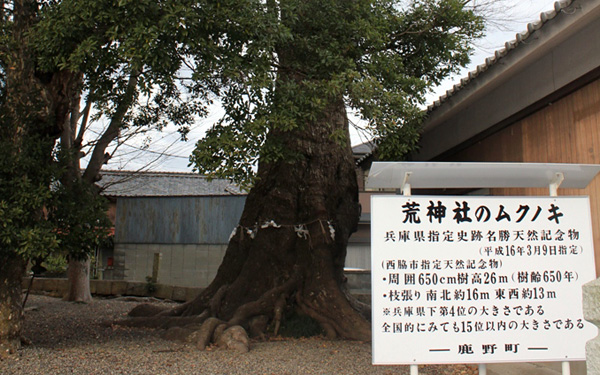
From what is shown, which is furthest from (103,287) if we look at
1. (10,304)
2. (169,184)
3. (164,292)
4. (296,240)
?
(169,184)

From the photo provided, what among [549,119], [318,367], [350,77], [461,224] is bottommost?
[318,367]

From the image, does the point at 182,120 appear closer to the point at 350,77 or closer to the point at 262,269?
the point at 262,269

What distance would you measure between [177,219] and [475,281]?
1803 centimetres

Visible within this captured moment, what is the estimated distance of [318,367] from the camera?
7.60 metres

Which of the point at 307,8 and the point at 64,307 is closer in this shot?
the point at 307,8

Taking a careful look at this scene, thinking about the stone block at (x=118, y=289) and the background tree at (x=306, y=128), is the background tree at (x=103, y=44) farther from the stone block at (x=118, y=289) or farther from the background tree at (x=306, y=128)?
the stone block at (x=118, y=289)

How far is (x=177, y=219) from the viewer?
2127 cm

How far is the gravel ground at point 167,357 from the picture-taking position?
730 centimetres

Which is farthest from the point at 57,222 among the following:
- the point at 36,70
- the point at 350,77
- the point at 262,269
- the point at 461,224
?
the point at 461,224

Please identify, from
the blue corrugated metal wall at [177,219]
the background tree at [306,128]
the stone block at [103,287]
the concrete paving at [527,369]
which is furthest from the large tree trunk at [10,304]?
the blue corrugated metal wall at [177,219]

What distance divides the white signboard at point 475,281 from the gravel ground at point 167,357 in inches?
126

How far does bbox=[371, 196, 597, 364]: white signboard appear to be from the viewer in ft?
14.0

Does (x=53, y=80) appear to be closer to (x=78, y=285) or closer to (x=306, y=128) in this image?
(x=306, y=128)

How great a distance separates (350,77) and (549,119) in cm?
250
